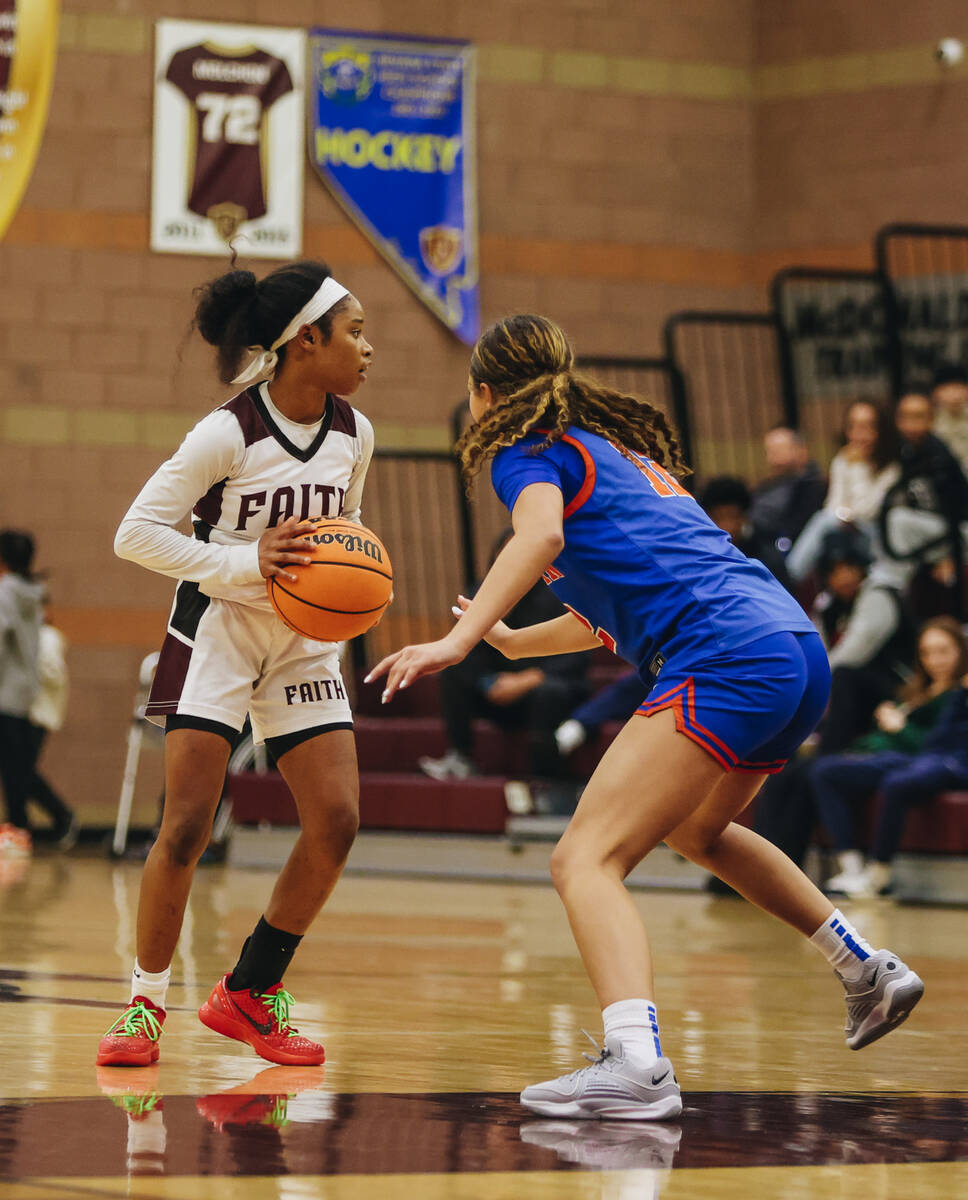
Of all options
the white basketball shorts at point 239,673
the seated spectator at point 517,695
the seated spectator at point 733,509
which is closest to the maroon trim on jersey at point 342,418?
the white basketball shorts at point 239,673

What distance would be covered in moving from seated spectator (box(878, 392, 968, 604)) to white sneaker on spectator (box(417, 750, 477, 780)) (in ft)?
8.64

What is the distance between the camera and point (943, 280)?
14.1 metres

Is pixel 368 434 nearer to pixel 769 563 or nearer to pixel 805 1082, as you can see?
pixel 805 1082

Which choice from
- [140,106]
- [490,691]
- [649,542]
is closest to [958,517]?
[490,691]

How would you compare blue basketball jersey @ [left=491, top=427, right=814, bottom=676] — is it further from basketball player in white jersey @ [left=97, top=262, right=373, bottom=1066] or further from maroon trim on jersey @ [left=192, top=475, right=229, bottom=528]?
maroon trim on jersey @ [left=192, top=475, right=229, bottom=528]

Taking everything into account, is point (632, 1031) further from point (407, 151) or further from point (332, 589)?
point (407, 151)

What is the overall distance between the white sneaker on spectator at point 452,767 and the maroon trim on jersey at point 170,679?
7.17 meters

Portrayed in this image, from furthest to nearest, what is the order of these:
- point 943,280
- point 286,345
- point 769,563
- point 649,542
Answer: point 943,280
point 769,563
point 286,345
point 649,542

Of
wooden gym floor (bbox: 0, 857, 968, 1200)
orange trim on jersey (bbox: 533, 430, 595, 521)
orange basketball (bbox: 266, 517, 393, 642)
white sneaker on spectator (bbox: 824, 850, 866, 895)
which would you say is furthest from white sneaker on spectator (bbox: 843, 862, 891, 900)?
orange trim on jersey (bbox: 533, 430, 595, 521)

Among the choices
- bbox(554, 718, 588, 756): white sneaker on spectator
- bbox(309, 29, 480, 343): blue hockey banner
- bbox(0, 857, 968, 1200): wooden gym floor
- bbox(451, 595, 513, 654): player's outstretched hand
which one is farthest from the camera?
bbox(309, 29, 480, 343): blue hockey banner

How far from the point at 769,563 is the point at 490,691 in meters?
2.02

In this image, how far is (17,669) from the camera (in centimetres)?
1275

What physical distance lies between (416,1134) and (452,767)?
8063 millimetres

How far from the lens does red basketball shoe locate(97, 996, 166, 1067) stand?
165 inches
